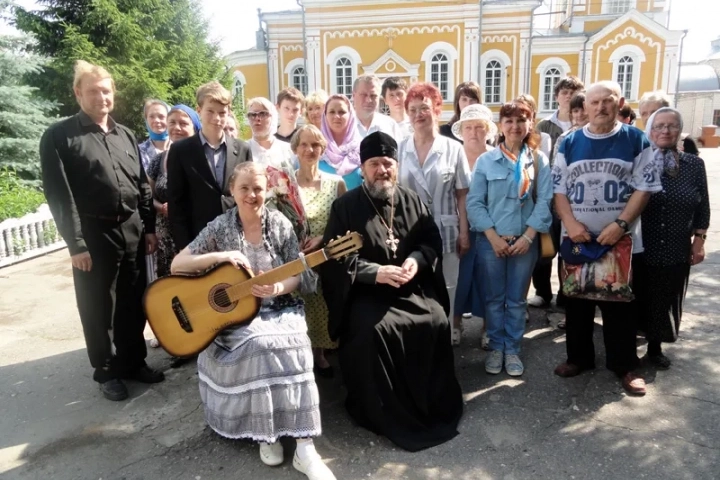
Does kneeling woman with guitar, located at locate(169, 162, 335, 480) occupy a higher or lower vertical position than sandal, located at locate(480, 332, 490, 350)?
higher

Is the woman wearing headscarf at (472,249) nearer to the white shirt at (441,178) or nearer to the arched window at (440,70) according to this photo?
the white shirt at (441,178)

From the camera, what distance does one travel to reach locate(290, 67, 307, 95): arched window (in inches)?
1024

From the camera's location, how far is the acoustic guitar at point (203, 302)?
122 inches

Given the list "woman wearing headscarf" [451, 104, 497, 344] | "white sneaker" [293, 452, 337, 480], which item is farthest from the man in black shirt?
"woman wearing headscarf" [451, 104, 497, 344]

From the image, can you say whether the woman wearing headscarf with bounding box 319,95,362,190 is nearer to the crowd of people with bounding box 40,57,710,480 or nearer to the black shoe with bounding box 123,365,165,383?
the crowd of people with bounding box 40,57,710,480

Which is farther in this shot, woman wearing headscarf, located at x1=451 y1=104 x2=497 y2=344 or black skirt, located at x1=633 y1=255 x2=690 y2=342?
woman wearing headscarf, located at x1=451 y1=104 x2=497 y2=344

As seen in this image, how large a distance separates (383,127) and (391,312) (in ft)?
7.25

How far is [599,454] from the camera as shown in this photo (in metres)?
3.04

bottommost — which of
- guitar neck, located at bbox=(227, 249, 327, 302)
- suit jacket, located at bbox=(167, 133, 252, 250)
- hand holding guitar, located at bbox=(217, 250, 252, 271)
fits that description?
guitar neck, located at bbox=(227, 249, 327, 302)

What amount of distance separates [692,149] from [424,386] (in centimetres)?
308

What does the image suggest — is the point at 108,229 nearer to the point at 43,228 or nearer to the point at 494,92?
the point at 43,228

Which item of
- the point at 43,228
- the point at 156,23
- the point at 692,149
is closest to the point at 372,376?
the point at 692,149

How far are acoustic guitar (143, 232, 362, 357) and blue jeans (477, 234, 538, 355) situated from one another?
4.92 feet

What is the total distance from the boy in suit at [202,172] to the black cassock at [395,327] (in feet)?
2.97
